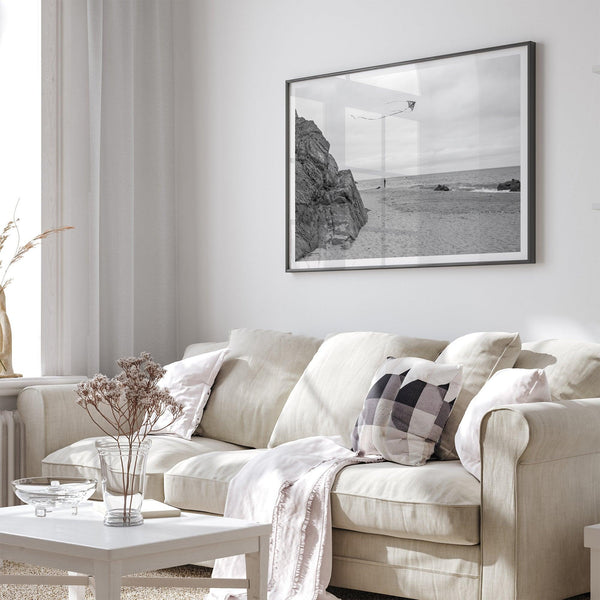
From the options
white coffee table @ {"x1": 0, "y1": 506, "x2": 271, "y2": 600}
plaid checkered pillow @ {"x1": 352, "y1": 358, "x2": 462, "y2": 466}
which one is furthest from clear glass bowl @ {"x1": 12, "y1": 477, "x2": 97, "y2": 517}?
plaid checkered pillow @ {"x1": 352, "y1": 358, "x2": 462, "y2": 466}

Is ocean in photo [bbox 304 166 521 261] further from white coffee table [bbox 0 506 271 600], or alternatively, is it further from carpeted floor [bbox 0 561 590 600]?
white coffee table [bbox 0 506 271 600]

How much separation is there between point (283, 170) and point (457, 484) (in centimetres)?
221

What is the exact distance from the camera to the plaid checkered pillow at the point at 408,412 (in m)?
3.39

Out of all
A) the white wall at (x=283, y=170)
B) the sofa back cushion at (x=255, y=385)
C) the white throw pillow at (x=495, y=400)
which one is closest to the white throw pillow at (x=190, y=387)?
the sofa back cushion at (x=255, y=385)

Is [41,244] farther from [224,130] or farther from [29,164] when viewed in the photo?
[224,130]

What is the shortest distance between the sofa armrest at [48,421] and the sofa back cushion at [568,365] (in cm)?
181

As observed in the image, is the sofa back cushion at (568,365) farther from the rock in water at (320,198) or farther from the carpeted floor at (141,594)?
the rock in water at (320,198)

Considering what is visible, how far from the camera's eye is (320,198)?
4.68 metres

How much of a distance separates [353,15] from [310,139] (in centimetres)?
58

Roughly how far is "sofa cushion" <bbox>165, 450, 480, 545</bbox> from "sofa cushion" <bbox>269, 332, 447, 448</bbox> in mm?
509

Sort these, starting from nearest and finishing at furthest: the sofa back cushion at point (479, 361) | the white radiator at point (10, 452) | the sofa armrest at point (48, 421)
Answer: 1. the sofa back cushion at point (479, 361)
2. the sofa armrest at point (48, 421)
3. the white radiator at point (10, 452)

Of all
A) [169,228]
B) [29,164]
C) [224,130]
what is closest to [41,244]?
[29,164]

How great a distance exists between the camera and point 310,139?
4.74 metres

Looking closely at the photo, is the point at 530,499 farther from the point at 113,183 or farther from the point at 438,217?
the point at 113,183
